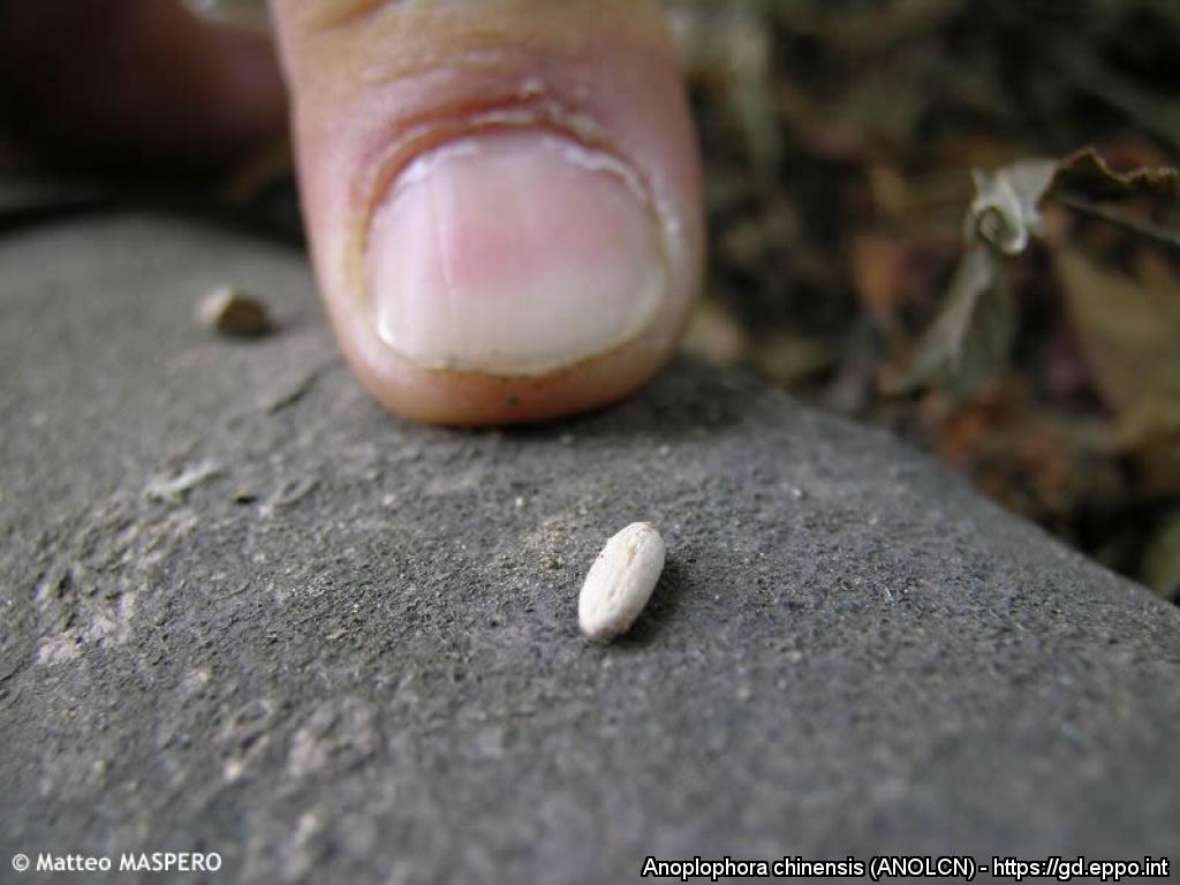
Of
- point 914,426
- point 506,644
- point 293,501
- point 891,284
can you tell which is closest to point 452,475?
point 293,501

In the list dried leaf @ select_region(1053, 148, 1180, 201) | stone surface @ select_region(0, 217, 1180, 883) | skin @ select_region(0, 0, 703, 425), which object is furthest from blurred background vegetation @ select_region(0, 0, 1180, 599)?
skin @ select_region(0, 0, 703, 425)

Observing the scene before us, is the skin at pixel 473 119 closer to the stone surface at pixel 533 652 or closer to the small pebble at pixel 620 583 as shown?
the stone surface at pixel 533 652

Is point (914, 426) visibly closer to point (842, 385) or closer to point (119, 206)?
point (842, 385)

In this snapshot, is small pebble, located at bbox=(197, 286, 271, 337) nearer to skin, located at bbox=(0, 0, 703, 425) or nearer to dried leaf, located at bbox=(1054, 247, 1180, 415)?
skin, located at bbox=(0, 0, 703, 425)

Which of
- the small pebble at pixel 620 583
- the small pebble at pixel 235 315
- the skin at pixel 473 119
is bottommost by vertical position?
the small pebble at pixel 235 315

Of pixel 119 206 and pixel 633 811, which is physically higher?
pixel 633 811

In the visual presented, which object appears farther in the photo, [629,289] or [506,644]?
[629,289]

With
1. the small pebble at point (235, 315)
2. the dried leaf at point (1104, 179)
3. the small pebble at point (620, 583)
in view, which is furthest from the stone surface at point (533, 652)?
the dried leaf at point (1104, 179)
